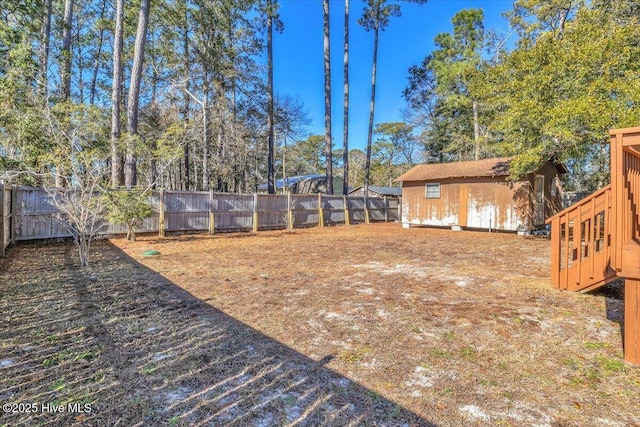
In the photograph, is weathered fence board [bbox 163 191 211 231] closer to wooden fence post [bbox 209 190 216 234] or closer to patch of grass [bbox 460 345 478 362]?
wooden fence post [bbox 209 190 216 234]

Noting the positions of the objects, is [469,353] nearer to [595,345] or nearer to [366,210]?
[595,345]

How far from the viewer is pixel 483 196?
12047 mm

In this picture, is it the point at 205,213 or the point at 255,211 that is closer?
the point at 205,213

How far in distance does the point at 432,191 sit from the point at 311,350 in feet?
40.6

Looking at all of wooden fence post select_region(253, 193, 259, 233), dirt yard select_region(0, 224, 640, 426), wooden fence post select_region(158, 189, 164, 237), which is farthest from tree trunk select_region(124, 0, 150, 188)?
dirt yard select_region(0, 224, 640, 426)

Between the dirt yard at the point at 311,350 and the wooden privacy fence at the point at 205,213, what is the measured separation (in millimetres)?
3491

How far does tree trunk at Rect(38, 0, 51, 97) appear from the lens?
390 inches

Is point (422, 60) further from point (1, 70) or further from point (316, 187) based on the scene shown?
point (1, 70)

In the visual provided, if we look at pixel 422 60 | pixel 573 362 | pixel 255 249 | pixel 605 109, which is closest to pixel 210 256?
pixel 255 249

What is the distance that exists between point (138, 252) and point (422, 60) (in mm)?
23040

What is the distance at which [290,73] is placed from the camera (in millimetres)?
20531

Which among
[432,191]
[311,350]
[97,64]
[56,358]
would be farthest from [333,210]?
[97,64]

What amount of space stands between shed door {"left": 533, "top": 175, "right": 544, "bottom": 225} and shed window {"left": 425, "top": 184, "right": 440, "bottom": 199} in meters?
3.56

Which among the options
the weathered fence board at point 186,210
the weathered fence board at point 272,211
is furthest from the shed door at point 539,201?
the weathered fence board at point 186,210
